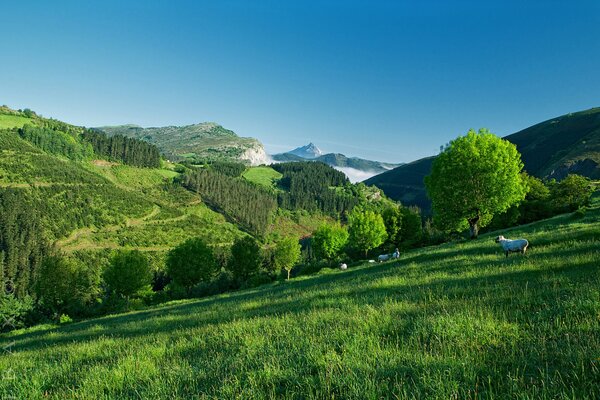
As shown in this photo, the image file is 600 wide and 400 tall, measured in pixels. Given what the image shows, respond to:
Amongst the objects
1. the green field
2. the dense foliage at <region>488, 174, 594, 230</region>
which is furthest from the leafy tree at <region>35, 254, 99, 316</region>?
the dense foliage at <region>488, 174, 594, 230</region>

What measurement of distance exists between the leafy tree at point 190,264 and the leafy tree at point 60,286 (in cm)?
2221

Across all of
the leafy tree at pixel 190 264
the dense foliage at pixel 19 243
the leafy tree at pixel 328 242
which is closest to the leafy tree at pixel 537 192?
the leafy tree at pixel 328 242

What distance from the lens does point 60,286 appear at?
65.8 m

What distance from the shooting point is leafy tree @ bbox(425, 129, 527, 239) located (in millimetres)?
35531

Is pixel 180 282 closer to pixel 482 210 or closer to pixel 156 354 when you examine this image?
pixel 482 210

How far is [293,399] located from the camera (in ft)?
15.6

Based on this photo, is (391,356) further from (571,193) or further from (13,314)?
(13,314)

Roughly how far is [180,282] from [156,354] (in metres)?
67.0

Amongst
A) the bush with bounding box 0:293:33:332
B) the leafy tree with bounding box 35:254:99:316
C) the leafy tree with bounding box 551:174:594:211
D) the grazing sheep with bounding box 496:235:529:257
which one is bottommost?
the bush with bounding box 0:293:33:332

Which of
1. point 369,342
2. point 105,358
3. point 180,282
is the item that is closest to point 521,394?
point 369,342

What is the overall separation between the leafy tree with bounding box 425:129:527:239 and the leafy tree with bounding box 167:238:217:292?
51.4 meters

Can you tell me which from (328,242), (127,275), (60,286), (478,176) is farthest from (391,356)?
(60,286)

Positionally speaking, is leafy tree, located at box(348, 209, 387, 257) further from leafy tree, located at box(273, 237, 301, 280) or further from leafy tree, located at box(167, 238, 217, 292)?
leafy tree, located at box(167, 238, 217, 292)

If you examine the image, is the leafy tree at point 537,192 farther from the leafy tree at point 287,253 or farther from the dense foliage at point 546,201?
the leafy tree at point 287,253
